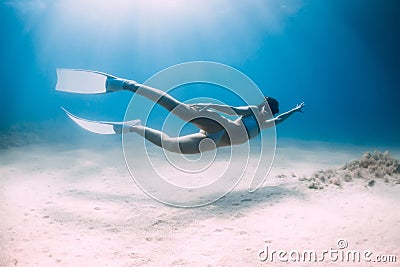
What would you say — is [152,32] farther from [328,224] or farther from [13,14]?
[328,224]

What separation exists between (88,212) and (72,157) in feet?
22.5

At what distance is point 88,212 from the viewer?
238 inches

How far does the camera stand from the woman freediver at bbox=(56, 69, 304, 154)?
17.8ft

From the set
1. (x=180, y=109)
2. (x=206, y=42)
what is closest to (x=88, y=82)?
(x=180, y=109)

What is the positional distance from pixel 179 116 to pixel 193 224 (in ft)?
6.95

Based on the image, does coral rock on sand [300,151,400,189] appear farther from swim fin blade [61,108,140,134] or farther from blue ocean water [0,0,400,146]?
blue ocean water [0,0,400,146]

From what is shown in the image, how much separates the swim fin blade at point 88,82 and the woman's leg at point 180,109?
35 centimetres

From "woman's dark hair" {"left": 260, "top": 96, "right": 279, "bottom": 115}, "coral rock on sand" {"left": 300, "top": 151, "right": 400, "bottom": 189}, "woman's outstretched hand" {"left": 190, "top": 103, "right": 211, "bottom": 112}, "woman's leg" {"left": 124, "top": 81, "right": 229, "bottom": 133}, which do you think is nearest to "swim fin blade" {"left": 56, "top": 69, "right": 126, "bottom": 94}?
"woman's leg" {"left": 124, "top": 81, "right": 229, "bottom": 133}

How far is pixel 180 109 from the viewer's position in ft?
17.5

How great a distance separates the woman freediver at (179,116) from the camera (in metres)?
5.43

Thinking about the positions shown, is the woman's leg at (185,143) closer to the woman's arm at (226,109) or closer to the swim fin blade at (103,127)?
the swim fin blade at (103,127)

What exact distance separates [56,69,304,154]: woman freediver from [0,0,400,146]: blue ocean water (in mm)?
16111

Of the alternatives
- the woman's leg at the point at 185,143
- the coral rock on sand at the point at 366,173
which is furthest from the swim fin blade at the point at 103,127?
the coral rock on sand at the point at 366,173

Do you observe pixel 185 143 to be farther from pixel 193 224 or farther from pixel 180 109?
pixel 193 224
